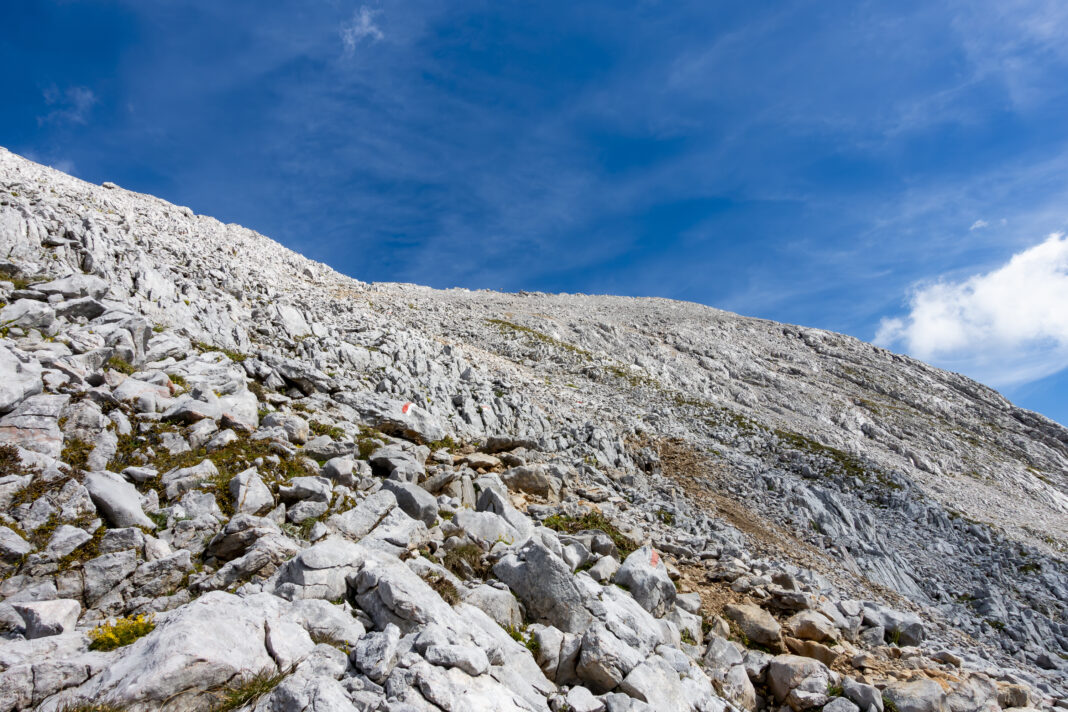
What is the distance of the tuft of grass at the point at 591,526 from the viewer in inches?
635

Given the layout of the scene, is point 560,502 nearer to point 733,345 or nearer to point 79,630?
point 79,630

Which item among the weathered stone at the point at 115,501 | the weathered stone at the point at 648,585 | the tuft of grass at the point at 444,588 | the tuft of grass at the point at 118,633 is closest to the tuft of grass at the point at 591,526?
the weathered stone at the point at 648,585

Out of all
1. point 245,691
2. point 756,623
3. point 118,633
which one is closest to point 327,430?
point 118,633

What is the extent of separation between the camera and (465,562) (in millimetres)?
11312

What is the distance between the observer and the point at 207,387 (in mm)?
15844

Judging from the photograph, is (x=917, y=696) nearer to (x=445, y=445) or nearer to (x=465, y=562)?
(x=465, y=562)

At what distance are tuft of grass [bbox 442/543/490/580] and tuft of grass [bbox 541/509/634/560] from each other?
4.62 meters

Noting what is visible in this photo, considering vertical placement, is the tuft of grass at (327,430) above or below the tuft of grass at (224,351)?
below

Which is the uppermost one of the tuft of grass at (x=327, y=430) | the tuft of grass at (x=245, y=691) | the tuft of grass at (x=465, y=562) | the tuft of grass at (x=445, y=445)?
the tuft of grass at (x=445, y=445)

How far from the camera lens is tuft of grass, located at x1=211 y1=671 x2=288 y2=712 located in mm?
5893

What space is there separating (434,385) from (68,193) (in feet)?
116

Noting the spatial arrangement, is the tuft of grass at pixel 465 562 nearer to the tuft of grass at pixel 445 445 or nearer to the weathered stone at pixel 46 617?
the weathered stone at pixel 46 617

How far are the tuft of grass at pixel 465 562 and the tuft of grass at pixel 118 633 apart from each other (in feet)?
17.6

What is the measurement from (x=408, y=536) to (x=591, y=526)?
7423mm
